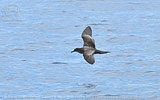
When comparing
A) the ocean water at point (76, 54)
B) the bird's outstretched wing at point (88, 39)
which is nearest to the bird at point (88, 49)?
the bird's outstretched wing at point (88, 39)

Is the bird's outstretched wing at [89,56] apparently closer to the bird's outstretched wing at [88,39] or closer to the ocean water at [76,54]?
the bird's outstretched wing at [88,39]

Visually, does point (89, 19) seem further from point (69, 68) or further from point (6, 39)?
point (69, 68)

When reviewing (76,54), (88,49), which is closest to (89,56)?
(88,49)

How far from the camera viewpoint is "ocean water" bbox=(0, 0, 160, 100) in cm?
1945

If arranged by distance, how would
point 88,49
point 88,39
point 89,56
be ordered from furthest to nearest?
point 88,39
point 88,49
point 89,56

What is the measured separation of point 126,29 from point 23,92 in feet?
34.0

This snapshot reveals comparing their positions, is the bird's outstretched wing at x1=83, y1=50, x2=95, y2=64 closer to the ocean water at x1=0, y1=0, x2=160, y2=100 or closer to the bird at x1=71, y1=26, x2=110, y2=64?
the bird at x1=71, y1=26, x2=110, y2=64

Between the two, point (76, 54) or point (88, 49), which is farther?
point (76, 54)

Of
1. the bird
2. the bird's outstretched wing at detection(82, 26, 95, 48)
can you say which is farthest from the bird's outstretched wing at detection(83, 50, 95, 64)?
the bird's outstretched wing at detection(82, 26, 95, 48)

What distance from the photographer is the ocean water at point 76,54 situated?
19.5m

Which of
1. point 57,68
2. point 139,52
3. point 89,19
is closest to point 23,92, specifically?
point 57,68

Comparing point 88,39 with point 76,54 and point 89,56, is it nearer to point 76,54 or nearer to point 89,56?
point 89,56

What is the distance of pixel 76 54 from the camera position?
2455 cm

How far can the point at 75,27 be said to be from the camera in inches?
1142
